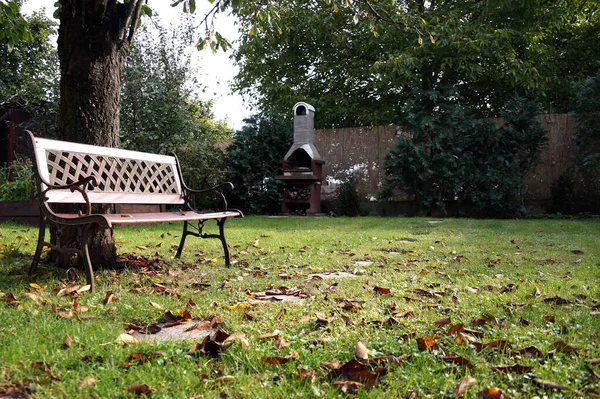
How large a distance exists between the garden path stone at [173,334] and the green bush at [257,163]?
1016 centimetres

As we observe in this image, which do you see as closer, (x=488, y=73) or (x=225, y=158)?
Answer: (x=225, y=158)

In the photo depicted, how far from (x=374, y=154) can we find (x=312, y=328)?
1113 centimetres

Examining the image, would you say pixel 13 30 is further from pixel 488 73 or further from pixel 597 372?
pixel 488 73

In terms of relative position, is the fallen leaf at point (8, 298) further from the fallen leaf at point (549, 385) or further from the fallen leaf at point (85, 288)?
the fallen leaf at point (549, 385)

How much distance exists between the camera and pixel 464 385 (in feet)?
5.47

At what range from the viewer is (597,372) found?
1777 mm

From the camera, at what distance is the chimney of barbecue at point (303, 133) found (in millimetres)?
12383

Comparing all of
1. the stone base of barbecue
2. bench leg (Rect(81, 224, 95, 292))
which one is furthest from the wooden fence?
bench leg (Rect(81, 224, 95, 292))

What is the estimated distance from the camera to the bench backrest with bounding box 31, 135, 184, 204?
3.64 meters

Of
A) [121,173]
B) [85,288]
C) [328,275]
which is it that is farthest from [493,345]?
[121,173]

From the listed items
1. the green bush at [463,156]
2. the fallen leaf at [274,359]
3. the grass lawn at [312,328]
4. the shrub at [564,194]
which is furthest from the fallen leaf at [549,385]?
the shrub at [564,194]

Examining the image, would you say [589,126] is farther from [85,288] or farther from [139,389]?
[139,389]

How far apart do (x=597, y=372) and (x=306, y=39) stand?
17.8 meters

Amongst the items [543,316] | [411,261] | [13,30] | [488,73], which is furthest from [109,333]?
[488,73]
